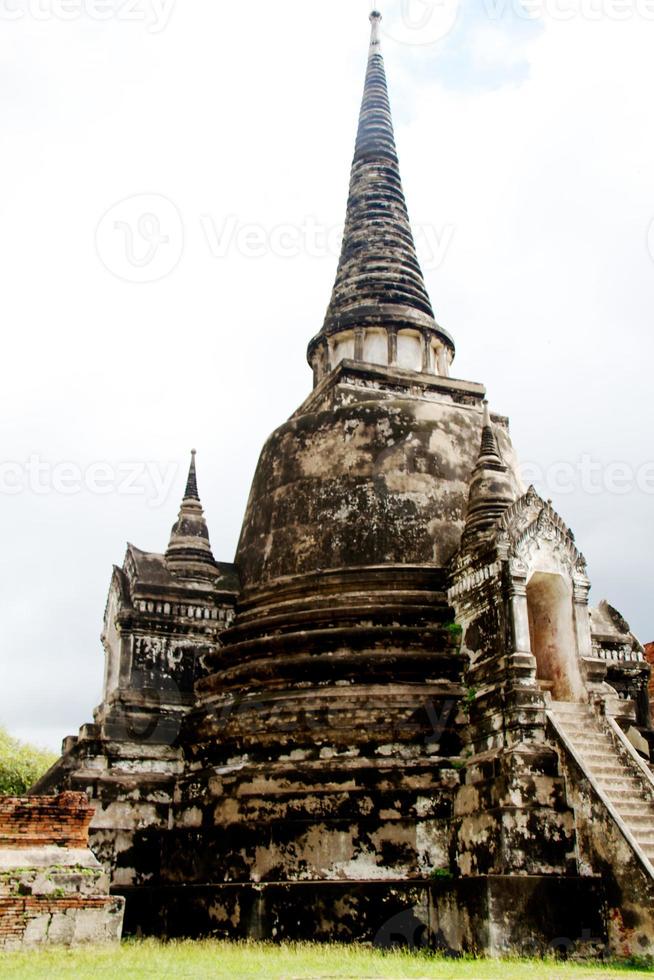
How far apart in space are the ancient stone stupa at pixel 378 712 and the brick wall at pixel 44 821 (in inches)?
92.4

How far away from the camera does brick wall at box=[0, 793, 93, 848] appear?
11.9m

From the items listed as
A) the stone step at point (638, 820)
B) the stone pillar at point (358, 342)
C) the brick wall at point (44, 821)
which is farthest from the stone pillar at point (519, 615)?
the stone pillar at point (358, 342)

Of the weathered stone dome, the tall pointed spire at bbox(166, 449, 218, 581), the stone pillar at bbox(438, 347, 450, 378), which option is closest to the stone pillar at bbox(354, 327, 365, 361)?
the stone pillar at bbox(438, 347, 450, 378)

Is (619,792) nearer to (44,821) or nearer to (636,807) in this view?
(636,807)

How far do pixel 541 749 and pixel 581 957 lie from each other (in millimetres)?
2313

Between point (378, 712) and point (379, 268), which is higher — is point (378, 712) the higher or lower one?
the lower one

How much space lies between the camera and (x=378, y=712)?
44.9 ft

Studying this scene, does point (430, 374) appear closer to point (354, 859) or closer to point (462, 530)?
point (462, 530)

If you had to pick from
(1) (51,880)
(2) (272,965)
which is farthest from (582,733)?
(1) (51,880)

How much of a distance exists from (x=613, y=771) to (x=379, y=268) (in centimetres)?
1175

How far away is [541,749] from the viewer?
41.1 feet

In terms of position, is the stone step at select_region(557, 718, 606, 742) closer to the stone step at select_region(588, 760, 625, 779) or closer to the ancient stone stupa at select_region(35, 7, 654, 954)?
the ancient stone stupa at select_region(35, 7, 654, 954)

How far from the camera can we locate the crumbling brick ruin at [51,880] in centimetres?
1106

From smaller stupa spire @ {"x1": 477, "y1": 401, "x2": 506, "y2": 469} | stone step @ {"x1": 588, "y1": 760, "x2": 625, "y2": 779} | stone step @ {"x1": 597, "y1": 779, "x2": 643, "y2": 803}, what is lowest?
stone step @ {"x1": 597, "y1": 779, "x2": 643, "y2": 803}
